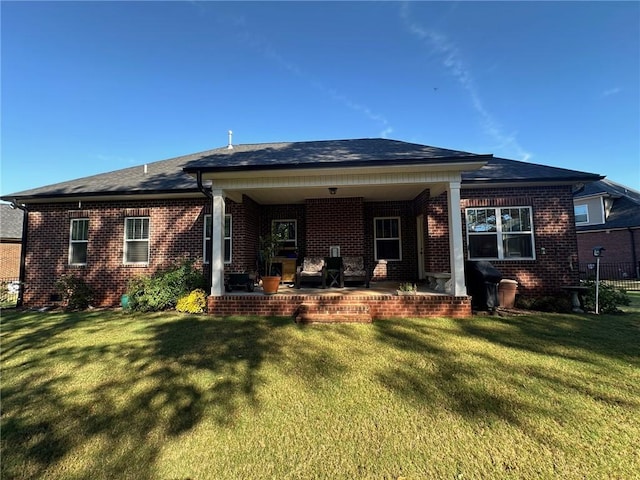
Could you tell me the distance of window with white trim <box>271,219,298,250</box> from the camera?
1054 centimetres

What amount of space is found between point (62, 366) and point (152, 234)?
18.5 ft

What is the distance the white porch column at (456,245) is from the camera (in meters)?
6.42

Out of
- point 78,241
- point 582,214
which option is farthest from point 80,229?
point 582,214

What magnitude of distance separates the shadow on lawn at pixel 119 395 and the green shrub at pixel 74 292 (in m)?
3.11

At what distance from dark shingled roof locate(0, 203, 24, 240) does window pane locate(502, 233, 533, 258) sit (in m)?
25.3

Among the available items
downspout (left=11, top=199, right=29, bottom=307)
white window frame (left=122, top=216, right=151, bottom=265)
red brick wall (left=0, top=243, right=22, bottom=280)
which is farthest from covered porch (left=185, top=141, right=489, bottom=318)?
red brick wall (left=0, top=243, right=22, bottom=280)

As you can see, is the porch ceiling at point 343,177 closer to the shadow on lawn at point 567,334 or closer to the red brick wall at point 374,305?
the red brick wall at point 374,305

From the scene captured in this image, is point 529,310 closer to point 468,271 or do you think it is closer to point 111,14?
point 468,271

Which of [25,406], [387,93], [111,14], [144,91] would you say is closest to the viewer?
[25,406]

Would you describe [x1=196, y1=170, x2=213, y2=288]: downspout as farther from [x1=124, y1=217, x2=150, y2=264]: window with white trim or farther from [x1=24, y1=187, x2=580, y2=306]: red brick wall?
[x1=124, y1=217, x2=150, y2=264]: window with white trim

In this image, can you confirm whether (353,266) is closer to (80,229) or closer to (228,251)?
(228,251)

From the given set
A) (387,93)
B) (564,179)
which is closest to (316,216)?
(387,93)

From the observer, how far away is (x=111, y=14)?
27.3 feet

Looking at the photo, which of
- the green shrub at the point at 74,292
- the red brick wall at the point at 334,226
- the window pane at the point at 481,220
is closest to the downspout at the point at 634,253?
the window pane at the point at 481,220
